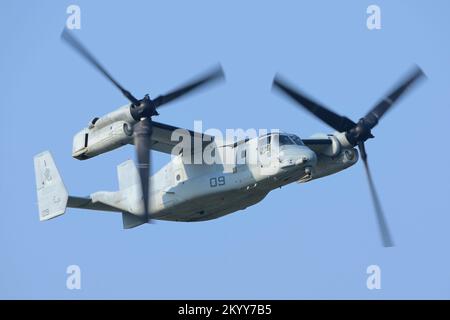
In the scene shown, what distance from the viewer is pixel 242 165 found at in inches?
1080

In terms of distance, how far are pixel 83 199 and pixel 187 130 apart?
11.4 ft

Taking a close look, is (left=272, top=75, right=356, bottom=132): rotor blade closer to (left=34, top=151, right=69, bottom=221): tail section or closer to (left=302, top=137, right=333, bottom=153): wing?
(left=302, top=137, right=333, bottom=153): wing

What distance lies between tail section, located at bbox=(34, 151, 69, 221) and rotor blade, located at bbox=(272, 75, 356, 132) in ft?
21.4

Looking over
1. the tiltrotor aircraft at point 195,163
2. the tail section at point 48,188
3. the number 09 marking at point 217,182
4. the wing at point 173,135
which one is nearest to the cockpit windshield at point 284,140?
the tiltrotor aircraft at point 195,163

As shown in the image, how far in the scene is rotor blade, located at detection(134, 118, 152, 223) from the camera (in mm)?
27156

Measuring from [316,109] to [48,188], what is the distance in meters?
7.74

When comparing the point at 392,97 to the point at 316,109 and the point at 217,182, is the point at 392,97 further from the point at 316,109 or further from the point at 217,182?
the point at 217,182

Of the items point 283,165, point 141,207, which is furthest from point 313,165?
point 141,207

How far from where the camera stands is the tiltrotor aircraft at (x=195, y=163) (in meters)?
27.2
